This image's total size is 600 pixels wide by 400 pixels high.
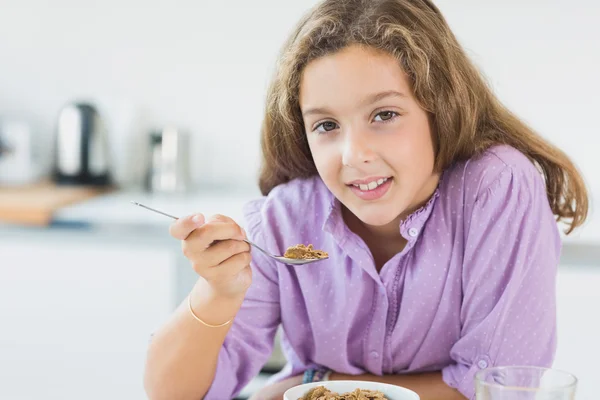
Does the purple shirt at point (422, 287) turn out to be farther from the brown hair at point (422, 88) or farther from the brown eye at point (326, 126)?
the brown eye at point (326, 126)

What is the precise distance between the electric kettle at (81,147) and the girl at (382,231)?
1.39 metres

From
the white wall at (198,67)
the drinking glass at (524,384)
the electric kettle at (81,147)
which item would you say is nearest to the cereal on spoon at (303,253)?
the drinking glass at (524,384)

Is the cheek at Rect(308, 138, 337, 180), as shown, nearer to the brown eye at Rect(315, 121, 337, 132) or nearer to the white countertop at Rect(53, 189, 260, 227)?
the brown eye at Rect(315, 121, 337, 132)

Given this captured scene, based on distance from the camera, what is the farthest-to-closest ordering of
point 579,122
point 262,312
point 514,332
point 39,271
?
point 579,122, point 39,271, point 262,312, point 514,332

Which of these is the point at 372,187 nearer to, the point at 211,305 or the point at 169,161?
the point at 211,305

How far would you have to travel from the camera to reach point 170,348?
47.2 inches

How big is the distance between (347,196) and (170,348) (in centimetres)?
33

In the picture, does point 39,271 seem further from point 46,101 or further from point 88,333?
point 46,101

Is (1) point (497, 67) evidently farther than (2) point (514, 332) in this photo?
Yes

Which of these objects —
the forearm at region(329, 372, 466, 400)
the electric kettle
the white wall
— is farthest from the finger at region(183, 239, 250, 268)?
the electric kettle

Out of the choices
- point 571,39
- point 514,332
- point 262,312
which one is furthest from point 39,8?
point 514,332

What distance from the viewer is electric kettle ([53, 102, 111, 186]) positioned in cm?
266

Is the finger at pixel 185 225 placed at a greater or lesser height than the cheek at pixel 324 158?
lesser

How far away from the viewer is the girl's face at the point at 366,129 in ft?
3.75
